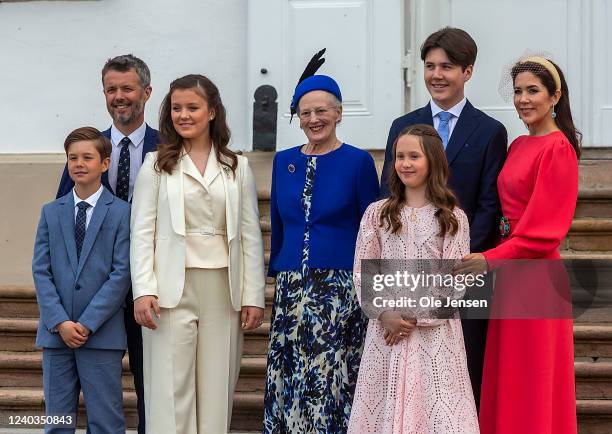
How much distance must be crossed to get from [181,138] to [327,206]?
2.28ft

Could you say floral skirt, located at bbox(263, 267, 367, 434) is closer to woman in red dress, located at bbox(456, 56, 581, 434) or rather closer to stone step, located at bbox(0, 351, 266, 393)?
woman in red dress, located at bbox(456, 56, 581, 434)

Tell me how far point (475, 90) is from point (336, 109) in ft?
9.30

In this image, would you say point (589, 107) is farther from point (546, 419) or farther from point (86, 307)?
point (86, 307)

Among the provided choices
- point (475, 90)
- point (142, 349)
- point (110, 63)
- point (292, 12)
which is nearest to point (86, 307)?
point (142, 349)

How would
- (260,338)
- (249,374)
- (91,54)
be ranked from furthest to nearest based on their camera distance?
1. (91,54)
2. (260,338)
3. (249,374)

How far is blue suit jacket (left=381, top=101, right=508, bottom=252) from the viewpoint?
4625 mm

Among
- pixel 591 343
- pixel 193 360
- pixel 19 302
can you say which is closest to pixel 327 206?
pixel 193 360

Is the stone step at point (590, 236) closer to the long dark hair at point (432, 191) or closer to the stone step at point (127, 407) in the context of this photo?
the stone step at point (127, 407)

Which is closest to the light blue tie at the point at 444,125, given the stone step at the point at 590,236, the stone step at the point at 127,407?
the stone step at the point at 127,407

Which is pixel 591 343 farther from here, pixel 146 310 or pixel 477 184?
pixel 146 310

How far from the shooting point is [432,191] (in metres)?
4.45

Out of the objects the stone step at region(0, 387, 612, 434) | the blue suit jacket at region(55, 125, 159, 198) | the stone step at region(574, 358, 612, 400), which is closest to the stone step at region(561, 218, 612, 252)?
the stone step at region(574, 358, 612, 400)

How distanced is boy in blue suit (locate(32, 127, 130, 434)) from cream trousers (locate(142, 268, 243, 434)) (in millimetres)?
176

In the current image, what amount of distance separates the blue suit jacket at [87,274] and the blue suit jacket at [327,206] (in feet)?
2.19
